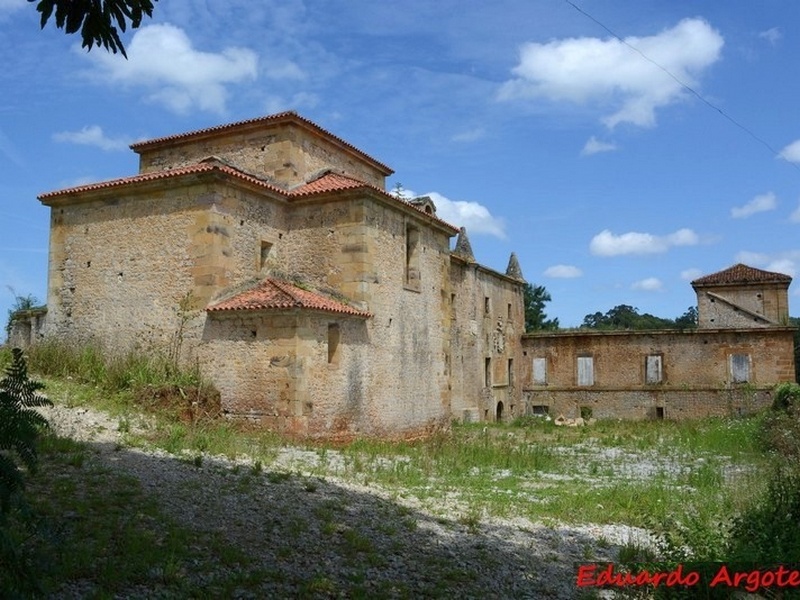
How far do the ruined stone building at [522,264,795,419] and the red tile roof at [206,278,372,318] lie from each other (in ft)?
57.9

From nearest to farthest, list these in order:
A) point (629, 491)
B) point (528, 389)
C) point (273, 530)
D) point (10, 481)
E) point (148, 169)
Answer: point (10, 481) < point (273, 530) < point (629, 491) < point (148, 169) < point (528, 389)

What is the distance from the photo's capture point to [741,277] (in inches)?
1291

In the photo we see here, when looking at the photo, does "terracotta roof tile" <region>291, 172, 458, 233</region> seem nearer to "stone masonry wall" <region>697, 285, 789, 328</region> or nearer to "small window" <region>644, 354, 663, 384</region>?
"small window" <region>644, 354, 663, 384</region>

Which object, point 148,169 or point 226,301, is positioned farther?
point 148,169

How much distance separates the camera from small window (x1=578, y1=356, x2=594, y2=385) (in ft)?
97.7

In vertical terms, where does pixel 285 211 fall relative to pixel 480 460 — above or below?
above

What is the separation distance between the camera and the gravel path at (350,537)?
564cm

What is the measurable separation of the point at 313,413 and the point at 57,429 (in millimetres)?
4586

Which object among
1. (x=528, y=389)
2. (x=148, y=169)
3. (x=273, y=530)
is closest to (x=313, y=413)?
(x=273, y=530)

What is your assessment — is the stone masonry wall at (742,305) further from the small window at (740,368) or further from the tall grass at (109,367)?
the tall grass at (109,367)

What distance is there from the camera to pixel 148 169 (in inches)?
739

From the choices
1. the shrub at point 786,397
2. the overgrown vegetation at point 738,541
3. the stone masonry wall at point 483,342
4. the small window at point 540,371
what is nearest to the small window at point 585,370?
the small window at point 540,371

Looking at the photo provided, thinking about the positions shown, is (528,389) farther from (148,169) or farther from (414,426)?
(148,169)

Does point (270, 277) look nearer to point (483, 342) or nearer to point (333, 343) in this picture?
point (333, 343)
